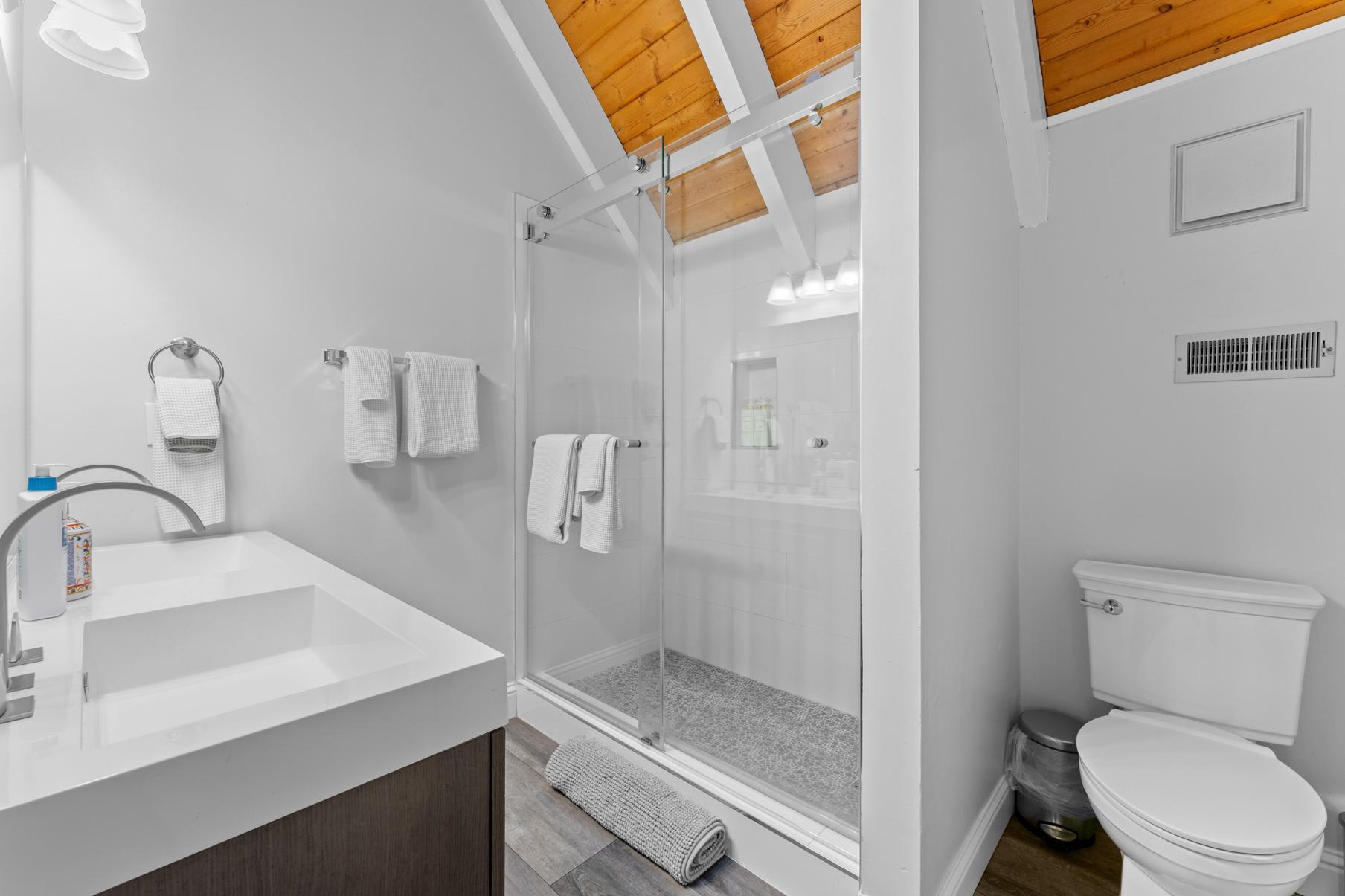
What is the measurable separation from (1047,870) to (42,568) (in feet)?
7.03

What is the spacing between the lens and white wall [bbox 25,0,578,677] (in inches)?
53.9

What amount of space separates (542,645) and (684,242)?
154 cm

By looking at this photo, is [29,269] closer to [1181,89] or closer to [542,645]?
[542,645]

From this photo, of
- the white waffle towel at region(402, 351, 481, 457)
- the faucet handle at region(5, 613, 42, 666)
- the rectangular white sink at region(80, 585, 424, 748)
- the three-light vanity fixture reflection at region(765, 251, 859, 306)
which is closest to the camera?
the faucet handle at region(5, 613, 42, 666)

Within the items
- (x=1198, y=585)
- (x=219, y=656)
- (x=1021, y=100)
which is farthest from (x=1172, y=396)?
(x=219, y=656)

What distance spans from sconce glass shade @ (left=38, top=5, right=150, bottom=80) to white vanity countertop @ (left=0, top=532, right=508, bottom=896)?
965mm

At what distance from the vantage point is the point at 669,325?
6.21 ft

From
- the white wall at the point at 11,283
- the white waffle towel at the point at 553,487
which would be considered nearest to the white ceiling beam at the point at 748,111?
the white waffle towel at the point at 553,487

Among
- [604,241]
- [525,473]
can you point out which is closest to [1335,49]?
[604,241]

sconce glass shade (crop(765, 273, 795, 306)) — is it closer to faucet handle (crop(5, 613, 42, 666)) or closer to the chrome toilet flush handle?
the chrome toilet flush handle

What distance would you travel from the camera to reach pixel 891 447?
1.15 meters

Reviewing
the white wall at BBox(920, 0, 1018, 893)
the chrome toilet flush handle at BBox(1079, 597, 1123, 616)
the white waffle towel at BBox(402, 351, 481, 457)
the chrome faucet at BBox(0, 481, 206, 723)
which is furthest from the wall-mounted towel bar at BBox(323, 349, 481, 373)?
the chrome toilet flush handle at BBox(1079, 597, 1123, 616)

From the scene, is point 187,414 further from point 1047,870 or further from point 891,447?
point 1047,870

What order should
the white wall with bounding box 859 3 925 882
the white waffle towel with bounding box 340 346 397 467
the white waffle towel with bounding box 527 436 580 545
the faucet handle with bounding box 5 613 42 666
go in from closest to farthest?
1. the faucet handle with bounding box 5 613 42 666
2. the white wall with bounding box 859 3 925 882
3. the white waffle towel with bounding box 340 346 397 467
4. the white waffle towel with bounding box 527 436 580 545
